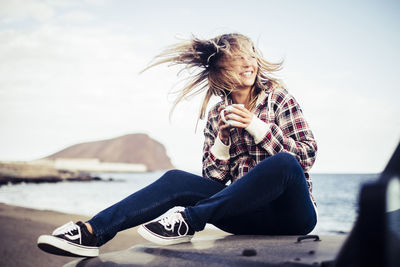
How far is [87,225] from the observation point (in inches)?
78.5

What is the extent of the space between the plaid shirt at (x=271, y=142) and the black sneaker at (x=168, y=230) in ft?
1.80

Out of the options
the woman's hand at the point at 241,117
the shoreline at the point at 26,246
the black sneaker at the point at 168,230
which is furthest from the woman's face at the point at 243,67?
the shoreline at the point at 26,246

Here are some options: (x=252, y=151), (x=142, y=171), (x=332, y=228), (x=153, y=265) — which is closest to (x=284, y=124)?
(x=252, y=151)

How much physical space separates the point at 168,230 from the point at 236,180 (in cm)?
46

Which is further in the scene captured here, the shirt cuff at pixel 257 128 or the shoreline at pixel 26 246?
the shoreline at pixel 26 246

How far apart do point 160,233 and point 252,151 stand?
0.75 meters

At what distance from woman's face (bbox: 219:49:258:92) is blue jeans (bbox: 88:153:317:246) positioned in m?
0.74

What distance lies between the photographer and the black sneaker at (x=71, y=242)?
1.89m

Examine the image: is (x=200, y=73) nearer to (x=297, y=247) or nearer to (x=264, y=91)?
(x=264, y=91)

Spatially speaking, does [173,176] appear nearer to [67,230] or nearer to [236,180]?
[236,180]

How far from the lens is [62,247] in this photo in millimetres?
1893

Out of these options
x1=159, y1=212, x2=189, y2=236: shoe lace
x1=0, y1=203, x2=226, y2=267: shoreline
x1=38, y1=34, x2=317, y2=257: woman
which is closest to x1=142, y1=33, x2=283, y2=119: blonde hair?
x1=38, y1=34, x2=317, y2=257: woman

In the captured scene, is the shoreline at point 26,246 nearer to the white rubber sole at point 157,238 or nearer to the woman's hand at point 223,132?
the white rubber sole at point 157,238

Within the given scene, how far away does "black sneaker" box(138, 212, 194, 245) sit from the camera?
199cm
